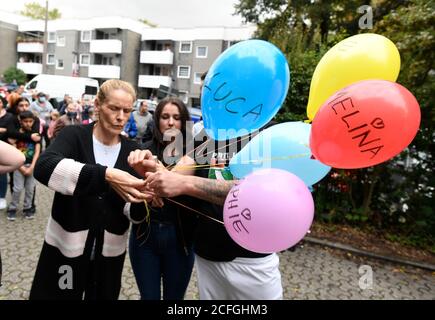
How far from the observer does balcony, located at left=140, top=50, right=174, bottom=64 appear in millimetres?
30216

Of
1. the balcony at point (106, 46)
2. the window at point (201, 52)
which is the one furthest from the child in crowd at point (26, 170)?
the balcony at point (106, 46)

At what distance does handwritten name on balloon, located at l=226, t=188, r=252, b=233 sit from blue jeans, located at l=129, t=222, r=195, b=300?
677 mm

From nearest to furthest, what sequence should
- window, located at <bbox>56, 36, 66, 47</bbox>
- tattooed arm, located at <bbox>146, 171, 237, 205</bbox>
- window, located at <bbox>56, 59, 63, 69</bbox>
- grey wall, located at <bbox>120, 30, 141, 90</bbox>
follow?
tattooed arm, located at <bbox>146, 171, 237, 205</bbox>
grey wall, located at <bbox>120, 30, 141, 90</bbox>
window, located at <bbox>56, 36, 66, 47</bbox>
window, located at <bbox>56, 59, 63, 69</bbox>

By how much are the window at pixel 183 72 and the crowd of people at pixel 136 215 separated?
29341 millimetres

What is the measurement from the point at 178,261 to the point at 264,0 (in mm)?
12971

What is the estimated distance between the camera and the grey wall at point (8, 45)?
113 ft

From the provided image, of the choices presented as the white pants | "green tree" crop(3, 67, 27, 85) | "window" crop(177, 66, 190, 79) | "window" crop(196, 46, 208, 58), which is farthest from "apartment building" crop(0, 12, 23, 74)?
the white pants

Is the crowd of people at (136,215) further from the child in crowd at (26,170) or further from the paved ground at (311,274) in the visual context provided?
the child in crowd at (26,170)

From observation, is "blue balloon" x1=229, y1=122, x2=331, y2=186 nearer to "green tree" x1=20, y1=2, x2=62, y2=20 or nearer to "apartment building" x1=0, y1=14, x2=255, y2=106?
"apartment building" x1=0, y1=14, x2=255, y2=106

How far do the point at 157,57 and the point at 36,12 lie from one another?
78.1 ft
